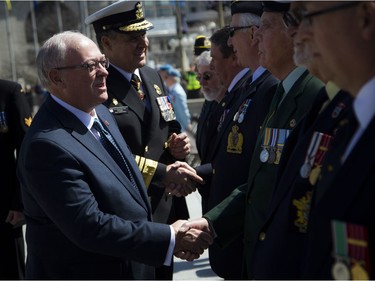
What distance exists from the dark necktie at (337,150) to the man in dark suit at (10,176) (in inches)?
125

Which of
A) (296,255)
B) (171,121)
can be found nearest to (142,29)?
(171,121)

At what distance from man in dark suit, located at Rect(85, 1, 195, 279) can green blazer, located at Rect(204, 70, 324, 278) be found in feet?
2.95

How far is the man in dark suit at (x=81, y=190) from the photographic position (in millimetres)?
2564

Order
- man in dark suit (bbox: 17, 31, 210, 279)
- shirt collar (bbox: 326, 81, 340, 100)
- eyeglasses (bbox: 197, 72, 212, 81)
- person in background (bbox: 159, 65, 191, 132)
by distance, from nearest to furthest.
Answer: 1. shirt collar (bbox: 326, 81, 340, 100)
2. man in dark suit (bbox: 17, 31, 210, 279)
3. eyeglasses (bbox: 197, 72, 212, 81)
4. person in background (bbox: 159, 65, 191, 132)

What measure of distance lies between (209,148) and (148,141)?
0.55 m

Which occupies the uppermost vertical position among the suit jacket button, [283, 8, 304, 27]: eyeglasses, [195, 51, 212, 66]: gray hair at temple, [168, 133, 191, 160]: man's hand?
[283, 8, 304, 27]: eyeglasses

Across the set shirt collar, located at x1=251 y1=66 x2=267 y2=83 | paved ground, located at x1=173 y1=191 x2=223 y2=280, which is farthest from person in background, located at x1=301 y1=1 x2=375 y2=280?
paved ground, located at x1=173 y1=191 x2=223 y2=280

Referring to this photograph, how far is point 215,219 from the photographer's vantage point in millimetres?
2904

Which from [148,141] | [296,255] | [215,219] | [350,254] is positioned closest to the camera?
[350,254]

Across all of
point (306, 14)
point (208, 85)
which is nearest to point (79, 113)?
point (306, 14)

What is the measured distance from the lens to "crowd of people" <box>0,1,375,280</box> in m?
1.61

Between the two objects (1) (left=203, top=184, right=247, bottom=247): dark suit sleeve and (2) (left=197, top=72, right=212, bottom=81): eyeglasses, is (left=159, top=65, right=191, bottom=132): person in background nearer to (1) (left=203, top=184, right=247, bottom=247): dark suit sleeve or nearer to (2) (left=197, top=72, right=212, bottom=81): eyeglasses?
(2) (left=197, top=72, right=212, bottom=81): eyeglasses

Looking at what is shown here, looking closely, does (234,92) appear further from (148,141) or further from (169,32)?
(169,32)

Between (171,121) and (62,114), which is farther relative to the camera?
(171,121)
